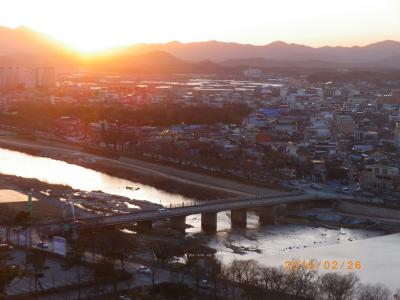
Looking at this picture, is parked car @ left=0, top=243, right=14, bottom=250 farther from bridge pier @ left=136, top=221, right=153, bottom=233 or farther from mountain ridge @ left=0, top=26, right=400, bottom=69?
mountain ridge @ left=0, top=26, right=400, bottom=69

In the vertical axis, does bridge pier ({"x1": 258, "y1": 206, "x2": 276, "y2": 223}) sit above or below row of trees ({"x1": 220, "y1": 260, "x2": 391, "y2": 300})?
below

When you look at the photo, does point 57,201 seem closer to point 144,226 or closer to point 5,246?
point 144,226

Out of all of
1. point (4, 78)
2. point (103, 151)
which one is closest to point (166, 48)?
point (4, 78)

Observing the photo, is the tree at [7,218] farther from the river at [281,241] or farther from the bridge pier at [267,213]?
the bridge pier at [267,213]

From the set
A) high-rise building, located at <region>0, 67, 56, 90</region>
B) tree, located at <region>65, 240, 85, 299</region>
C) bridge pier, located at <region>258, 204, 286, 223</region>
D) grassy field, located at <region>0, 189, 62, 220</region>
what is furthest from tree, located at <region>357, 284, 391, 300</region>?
high-rise building, located at <region>0, 67, 56, 90</region>

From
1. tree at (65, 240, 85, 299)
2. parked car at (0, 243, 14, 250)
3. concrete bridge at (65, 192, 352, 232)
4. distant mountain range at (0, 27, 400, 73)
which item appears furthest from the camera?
distant mountain range at (0, 27, 400, 73)

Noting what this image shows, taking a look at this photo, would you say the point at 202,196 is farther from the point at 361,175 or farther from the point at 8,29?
the point at 8,29

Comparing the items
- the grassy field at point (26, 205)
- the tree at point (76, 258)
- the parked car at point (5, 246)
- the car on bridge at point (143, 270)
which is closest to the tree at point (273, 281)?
the car on bridge at point (143, 270)
